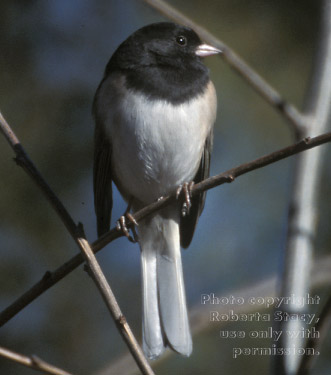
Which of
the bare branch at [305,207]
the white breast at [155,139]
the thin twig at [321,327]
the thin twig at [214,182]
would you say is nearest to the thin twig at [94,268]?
the thin twig at [214,182]

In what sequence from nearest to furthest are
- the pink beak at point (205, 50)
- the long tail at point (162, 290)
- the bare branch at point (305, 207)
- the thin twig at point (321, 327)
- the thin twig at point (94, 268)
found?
the thin twig at point (321, 327), the thin twig at point (94, 268), the bare branch at point (305, 207), the long tail at point (162, 290), the pink beak at point (205, 50)

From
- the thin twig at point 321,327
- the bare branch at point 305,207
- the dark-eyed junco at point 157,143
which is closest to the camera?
the thin twig at point 321,327

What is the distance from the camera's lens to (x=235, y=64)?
2.36 metres

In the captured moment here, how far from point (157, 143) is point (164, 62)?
0.39 metres

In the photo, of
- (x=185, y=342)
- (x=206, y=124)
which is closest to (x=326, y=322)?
(x=185, y=342)

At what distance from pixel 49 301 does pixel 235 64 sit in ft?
6.52

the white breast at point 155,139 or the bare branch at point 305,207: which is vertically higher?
the white breast at point 155,139

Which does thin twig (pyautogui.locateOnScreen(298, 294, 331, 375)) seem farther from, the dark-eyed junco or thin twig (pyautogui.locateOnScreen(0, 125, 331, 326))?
the dark-eyed junco

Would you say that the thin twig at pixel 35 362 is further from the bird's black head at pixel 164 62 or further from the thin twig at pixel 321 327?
the bird's black head at pixel 164 62

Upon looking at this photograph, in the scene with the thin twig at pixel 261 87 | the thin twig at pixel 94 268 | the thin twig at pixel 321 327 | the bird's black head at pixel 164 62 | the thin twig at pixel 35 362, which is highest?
the bird's black head at pixel 164 62

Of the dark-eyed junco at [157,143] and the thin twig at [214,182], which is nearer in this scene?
the thin twig at [214,182]

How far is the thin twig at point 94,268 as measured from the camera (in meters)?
1.50

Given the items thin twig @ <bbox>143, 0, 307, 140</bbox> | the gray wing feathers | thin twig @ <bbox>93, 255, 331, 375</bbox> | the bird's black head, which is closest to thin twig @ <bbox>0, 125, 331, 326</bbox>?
thin twig @ <bbox>143, 0, 307, 140</bbox>

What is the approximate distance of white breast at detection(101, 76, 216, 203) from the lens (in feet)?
8.56
